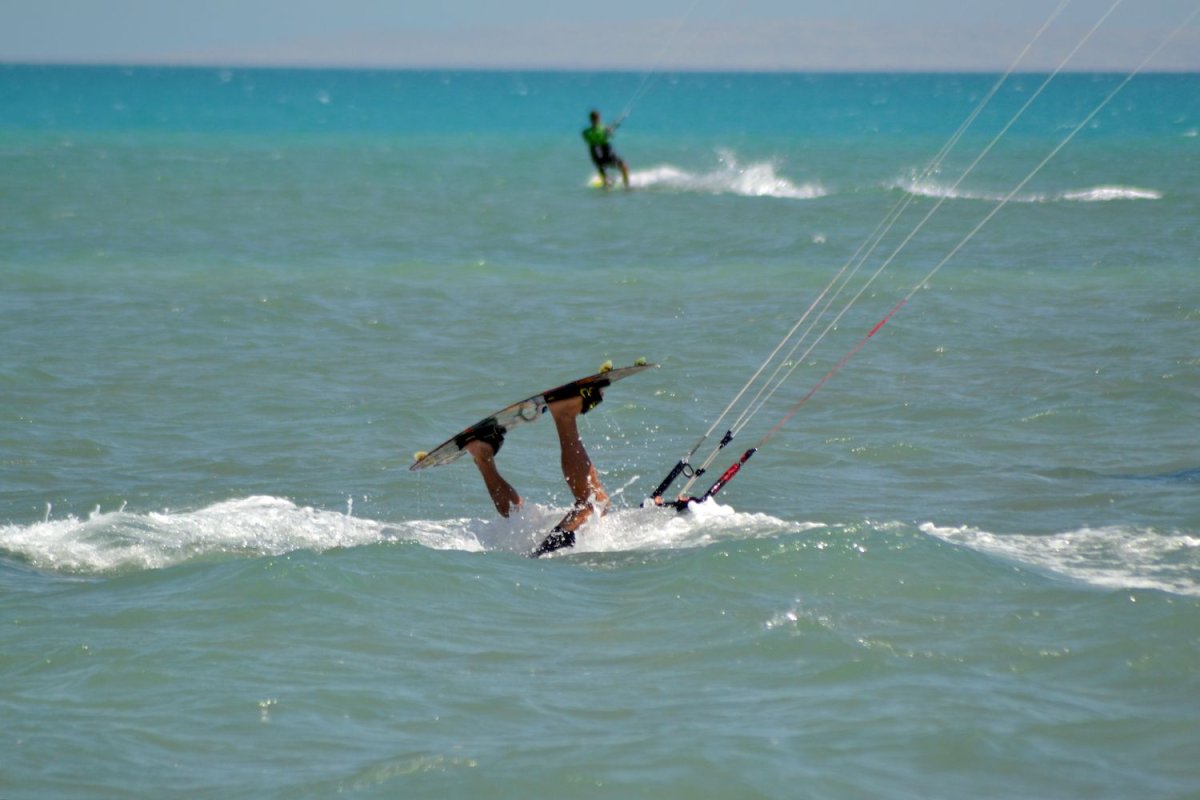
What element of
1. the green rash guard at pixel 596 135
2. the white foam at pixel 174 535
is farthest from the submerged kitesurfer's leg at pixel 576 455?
the green rash guard at pixel 596 135

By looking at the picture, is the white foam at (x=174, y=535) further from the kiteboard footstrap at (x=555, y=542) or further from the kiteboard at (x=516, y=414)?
the kiteboard footstrap at (x=555, y=542)

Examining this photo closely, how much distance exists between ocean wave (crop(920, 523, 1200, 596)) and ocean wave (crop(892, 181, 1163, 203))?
22.8m

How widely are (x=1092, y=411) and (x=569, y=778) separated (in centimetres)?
823

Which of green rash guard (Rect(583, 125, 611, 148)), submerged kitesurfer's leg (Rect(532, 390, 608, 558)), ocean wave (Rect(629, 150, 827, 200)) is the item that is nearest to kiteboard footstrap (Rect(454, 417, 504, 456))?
submerged kitesurfer's leg (Rect(532, 390, 608, 558))

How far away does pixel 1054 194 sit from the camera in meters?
32.3

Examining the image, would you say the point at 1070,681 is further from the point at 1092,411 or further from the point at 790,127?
the point at 790,127

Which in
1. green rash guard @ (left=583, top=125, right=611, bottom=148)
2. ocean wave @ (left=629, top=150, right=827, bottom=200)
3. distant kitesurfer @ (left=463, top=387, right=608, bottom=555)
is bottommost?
distant kitesurfer @ (left=463, top=387, right=608, bottom=555)

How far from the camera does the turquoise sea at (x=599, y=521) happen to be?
6.08 meters

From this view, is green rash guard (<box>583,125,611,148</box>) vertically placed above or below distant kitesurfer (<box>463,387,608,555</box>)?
above

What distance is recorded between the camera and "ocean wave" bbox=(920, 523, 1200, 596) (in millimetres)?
8289

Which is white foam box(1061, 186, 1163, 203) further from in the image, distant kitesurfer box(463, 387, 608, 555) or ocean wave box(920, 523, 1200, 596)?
distant kitesurfer box(463, 387, 608, 555)

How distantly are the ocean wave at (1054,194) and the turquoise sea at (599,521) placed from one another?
4.49 m

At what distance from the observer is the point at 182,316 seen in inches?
672

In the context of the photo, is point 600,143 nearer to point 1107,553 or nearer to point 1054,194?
point 1054,194
